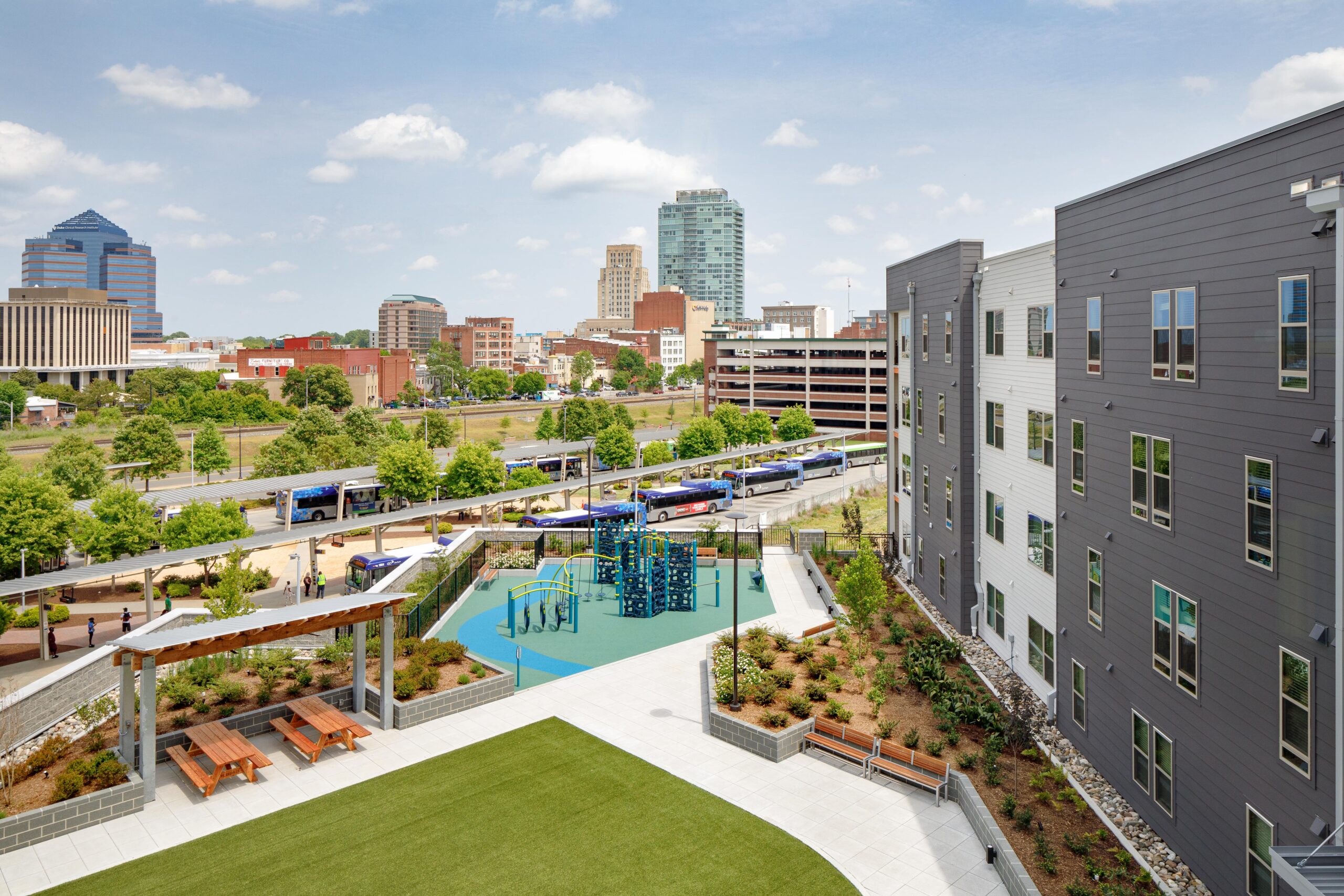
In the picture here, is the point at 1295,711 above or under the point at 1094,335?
under

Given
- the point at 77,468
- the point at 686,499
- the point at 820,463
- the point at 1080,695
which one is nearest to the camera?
the point at 1080,695

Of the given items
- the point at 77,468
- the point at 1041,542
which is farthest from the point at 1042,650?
the point at 77,468

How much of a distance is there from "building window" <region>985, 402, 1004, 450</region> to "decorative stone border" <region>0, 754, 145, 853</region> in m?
22.4

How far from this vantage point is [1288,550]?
431 inches

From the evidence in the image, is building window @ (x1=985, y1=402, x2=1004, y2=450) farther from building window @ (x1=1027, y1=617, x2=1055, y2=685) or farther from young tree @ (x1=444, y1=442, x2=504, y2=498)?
young tree @ (x1=444, y1=442, x2=504, y2=498)

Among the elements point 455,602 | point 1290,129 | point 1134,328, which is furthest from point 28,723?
point 1290,129

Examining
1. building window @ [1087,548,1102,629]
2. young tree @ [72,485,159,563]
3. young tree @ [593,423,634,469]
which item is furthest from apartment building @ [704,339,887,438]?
building window @ [1087,548,1102,629]

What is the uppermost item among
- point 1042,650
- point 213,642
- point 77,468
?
point 77,468

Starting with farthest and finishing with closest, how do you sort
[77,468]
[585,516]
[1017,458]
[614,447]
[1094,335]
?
[614,447]
[77,468]
[585,516]
[1017,458]
[1094,335]

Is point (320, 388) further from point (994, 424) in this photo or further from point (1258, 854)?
point (1258, 854)

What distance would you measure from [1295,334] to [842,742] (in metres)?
11.5

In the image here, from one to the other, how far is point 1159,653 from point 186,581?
138 feet

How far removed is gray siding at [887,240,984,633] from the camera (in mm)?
26953

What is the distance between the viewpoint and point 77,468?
56000mm
